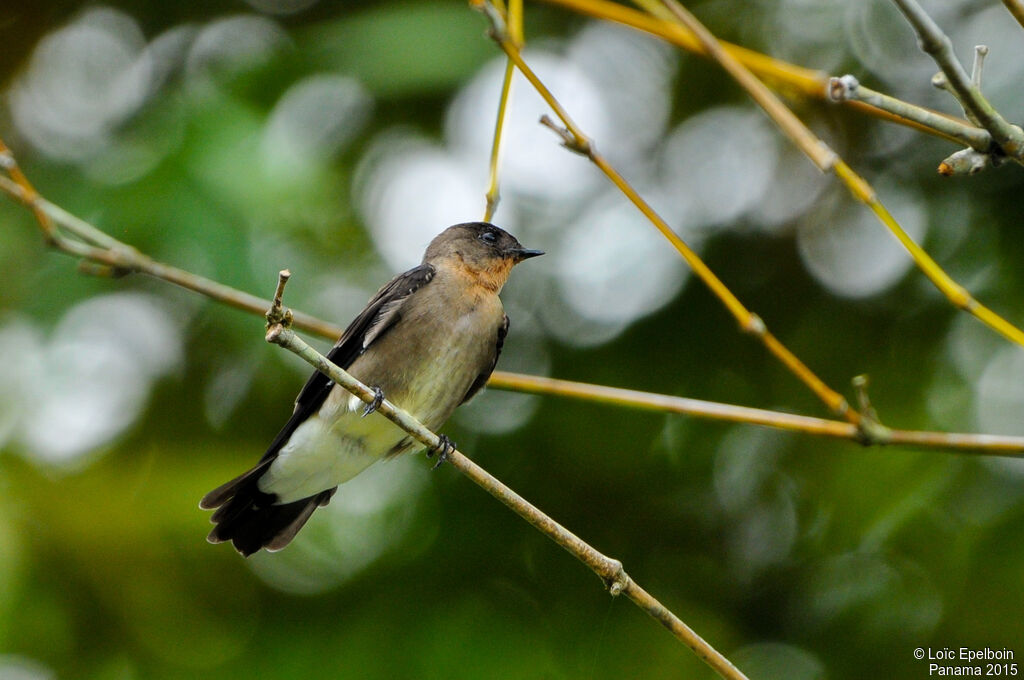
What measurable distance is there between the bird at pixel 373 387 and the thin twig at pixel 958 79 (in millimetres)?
2829

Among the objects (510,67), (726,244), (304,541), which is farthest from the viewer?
(726,244)

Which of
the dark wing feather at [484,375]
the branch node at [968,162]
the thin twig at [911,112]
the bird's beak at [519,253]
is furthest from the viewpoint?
the bird's beak at [519,253]

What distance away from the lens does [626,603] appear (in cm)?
521

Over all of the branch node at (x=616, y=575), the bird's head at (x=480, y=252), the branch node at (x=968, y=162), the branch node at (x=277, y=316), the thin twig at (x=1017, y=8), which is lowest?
the branch node at (x=616, y=575)

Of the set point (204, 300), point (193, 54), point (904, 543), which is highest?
point (193, 54)

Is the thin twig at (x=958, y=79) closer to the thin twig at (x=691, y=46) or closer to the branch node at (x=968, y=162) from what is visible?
the branch node at (x=968, y=162)

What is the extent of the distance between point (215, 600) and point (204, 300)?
63.3 inches

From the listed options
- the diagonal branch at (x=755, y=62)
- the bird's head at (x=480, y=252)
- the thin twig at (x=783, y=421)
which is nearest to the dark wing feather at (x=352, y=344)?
the bird's head at (x=480, y=252)

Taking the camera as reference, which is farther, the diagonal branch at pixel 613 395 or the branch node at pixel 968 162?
the diagonal branch at pixel 613 395

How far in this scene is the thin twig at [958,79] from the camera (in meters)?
1.80

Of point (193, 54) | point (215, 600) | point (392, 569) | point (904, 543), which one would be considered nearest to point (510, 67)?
point (392, 569)

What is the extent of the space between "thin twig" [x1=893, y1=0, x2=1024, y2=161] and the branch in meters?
1.30

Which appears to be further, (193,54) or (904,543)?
(193,54)

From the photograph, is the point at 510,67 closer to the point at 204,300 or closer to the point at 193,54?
the point at 204,300
